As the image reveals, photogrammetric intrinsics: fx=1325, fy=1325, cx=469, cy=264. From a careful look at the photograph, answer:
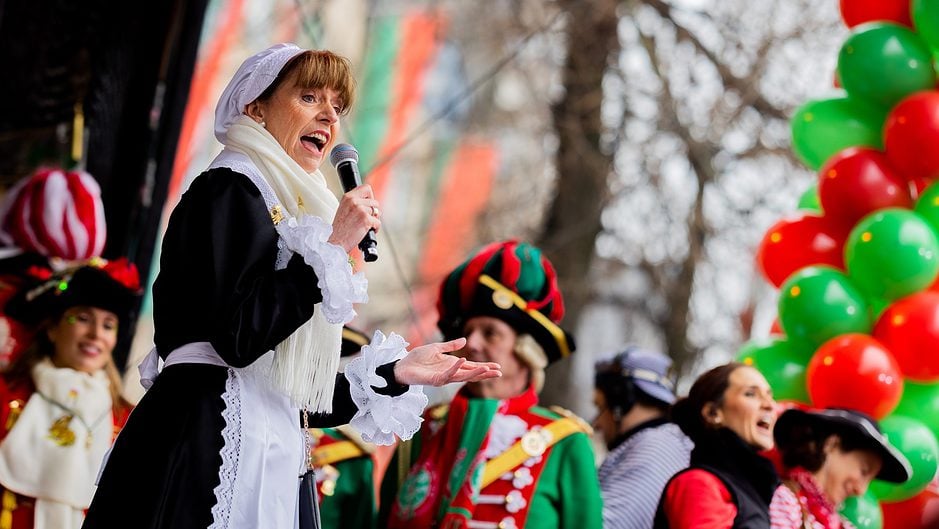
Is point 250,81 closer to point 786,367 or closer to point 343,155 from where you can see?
point 343,155

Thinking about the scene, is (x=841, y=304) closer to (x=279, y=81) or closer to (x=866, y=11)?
(x=866, y=11)

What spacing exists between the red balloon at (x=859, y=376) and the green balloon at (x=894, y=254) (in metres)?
0.22

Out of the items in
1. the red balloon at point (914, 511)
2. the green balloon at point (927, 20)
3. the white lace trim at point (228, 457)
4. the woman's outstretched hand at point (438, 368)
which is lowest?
the red balloon at point (914, 511)

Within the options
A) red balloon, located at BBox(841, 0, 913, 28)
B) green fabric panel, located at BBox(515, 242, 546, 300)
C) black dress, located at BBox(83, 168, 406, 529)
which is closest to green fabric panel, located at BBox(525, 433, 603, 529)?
green fabric panel, located at BBox(515, 242, 546, 300)

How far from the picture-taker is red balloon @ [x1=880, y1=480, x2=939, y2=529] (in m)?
5.11

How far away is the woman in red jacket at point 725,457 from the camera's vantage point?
12.8 ft

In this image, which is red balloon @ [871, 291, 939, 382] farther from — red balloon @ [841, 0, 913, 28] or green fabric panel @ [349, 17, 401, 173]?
green fabric panel @ [349, 17, 401, 173]

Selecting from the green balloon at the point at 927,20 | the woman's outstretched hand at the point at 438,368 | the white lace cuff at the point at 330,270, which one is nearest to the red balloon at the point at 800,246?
the green balloon at the point at 927,20

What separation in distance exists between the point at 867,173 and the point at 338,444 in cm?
227

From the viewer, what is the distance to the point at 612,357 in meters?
5.14

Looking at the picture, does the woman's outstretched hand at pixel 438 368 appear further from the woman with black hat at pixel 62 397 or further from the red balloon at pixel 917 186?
the red balloon at pixel 917 186

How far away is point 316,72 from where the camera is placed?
2680mm

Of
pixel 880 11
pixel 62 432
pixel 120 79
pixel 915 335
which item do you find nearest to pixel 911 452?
pixel 915 335

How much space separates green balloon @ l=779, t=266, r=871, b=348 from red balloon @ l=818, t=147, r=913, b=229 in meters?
0.27
